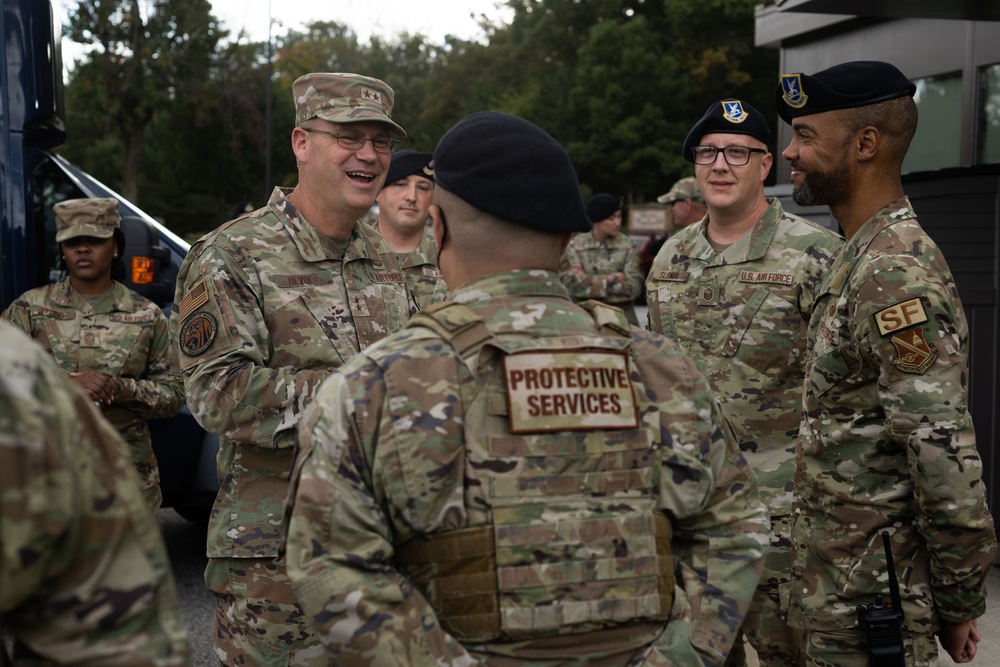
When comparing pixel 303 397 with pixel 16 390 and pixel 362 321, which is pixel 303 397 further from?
pixel 16 390

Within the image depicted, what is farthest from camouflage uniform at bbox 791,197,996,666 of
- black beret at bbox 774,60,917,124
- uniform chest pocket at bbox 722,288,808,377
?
uniform chest pocket at bbox 722,288,808,377

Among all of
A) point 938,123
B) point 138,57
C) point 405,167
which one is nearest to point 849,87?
point 405,167

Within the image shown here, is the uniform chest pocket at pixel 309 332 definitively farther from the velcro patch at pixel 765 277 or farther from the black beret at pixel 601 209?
the black beret at pixel 601 209

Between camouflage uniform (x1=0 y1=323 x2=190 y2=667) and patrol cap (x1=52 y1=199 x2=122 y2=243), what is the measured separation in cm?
405

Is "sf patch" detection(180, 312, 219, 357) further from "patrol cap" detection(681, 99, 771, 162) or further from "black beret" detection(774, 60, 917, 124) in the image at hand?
"patrol cap" detection(681, 99, 771, 162)

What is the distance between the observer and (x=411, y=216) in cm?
562

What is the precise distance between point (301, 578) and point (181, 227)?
122ft

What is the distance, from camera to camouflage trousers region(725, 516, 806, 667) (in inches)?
142

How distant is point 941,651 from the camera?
4.82m

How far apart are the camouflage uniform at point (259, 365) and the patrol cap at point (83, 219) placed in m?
2.19

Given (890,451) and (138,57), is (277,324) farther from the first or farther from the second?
(138,57)

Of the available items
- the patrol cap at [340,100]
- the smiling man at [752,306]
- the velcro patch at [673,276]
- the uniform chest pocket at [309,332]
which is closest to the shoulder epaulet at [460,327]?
the uniform chest pocket at [309,332]

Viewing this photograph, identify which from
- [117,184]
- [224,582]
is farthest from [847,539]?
[117,184]

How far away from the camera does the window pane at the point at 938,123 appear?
8586 millimetres
